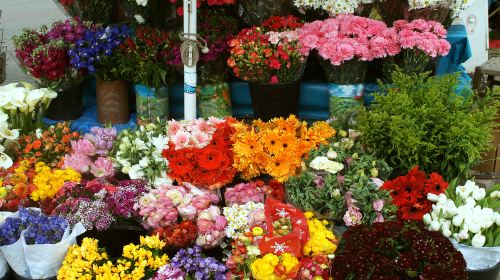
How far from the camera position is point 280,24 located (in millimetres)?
3582

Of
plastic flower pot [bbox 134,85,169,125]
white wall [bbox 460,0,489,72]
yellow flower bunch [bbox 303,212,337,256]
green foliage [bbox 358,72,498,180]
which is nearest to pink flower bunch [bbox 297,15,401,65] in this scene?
green foliage [bbox 358,72,498,180]

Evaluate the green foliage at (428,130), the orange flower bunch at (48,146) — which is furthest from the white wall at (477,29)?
the orange flower bunch at (48,146)

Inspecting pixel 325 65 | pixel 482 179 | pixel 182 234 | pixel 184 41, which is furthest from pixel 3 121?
pixel 482 179

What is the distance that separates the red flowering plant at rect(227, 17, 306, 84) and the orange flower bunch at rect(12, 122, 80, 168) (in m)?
1.02

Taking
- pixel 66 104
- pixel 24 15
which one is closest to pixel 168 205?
pixel 66 104

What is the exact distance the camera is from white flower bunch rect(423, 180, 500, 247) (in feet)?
7.27

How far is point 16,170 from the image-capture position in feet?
9.29

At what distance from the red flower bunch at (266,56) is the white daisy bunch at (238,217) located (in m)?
1.16

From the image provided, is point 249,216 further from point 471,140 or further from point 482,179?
point 482,179

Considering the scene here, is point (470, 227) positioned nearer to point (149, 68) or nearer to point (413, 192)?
point (413, 192)

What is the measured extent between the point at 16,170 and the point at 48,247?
0.73 m

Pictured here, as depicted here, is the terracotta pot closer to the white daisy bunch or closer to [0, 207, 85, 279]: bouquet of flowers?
[0, 207, 85, 279]: bouquet of flowers

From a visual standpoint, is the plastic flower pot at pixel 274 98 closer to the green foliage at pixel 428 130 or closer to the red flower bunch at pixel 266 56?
the red flower bunch at pixel 266 56

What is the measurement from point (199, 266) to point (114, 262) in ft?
1.13
